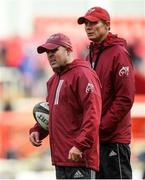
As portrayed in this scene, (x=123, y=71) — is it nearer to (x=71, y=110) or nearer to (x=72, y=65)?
(x=72, y=65)

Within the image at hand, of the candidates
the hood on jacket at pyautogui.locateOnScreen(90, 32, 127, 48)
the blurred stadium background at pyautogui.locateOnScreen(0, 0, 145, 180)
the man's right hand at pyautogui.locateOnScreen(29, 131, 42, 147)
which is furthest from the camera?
the blurred stadium background at pyautogui.locateOnScreen(0, 0, 145, 180)

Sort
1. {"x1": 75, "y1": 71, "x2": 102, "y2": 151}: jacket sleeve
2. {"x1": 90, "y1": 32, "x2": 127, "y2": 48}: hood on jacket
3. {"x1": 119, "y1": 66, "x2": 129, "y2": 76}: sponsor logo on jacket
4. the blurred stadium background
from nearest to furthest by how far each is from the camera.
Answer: {"x1": 75, "y1": 71, "x2": 102, "y2": 151}: jacket sleeve
{"x1": 119, "y1": 66, "x2": 129, "y2": 76}: sponsor logo on jacket
{"x1": 90, "y1": 32, "x2": 127, "y2": 48}: hood on jacket
the blurred stadium background

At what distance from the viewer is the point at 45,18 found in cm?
2305

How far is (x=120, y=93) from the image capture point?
7.66 meters

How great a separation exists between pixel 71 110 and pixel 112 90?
0.80 meters

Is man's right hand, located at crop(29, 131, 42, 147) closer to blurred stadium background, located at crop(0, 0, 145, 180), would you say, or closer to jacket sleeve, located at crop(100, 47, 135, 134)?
jacket sleeve, located at crop(100, 47, 135, 134)

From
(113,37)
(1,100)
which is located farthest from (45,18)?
(113,37)

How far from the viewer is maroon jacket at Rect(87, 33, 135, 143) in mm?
7648

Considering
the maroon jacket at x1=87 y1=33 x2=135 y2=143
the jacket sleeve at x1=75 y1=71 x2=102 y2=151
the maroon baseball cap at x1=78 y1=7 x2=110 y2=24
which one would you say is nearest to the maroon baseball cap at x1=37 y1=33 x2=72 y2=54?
the jacket sleeve at x1=75 y1=71 x2=102 y2=151

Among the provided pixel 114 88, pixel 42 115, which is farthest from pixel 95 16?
pixel 42 115

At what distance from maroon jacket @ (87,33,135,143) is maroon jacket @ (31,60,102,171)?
1.83 feet

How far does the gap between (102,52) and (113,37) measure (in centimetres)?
16

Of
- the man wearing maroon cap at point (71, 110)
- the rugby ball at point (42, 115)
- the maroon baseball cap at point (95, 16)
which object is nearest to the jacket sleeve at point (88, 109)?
the man wearing maroon cap at point (71, 110)

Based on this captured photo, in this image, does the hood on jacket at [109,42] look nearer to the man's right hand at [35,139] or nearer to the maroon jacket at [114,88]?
the maroon jacket at [114,88]
